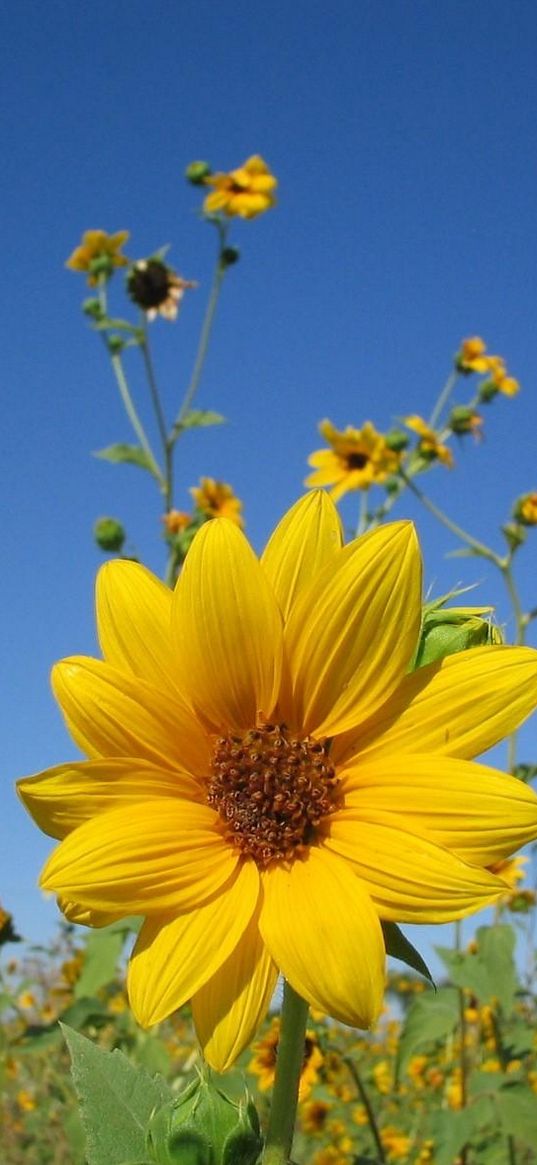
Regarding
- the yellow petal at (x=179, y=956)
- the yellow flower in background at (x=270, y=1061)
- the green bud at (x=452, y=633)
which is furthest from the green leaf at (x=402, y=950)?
the yellow flower in background at (x=270, y=1061)

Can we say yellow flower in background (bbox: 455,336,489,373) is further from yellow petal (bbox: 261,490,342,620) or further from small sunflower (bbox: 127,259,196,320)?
yellow petal (bbox: 261,490,342,620)

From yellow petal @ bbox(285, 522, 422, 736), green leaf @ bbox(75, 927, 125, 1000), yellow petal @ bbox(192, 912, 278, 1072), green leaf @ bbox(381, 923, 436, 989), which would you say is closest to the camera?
green leaf @ bbox(381, 923, 436, 989)

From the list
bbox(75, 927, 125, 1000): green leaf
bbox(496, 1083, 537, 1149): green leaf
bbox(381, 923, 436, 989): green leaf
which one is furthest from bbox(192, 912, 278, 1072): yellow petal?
bbox(496, 1083, 537, 1149): green leaf

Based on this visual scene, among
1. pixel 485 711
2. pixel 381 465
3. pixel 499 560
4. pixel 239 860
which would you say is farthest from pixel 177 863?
pixel 381 465

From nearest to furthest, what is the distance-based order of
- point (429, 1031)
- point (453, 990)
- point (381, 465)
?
point (429, 1031) → point (453, 990) → point (381, 465)

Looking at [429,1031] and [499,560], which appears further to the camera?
[499,560]

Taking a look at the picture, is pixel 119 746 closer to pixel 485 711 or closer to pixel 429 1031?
pixel 485 711

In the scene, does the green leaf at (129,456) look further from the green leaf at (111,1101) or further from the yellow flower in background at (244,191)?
the green leaf at (111,1101)
